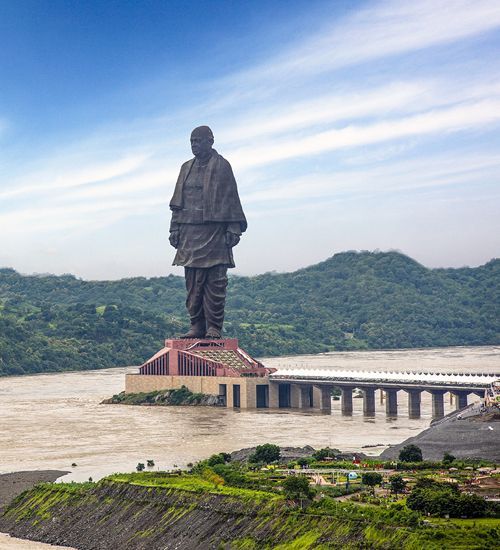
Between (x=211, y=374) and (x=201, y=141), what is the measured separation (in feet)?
71.1

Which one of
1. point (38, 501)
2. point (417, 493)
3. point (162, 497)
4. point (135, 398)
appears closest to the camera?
point (417, 493)

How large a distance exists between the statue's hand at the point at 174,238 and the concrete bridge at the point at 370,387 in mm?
16765

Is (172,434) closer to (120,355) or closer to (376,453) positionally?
(376,453)

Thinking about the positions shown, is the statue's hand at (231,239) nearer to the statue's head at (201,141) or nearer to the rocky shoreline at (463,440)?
the statue's head at (201,141)

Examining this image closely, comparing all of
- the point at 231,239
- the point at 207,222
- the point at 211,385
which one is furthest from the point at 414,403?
the point at 207,222

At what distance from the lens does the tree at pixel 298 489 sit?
4734 cm

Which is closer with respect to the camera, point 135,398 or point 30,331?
point 135,398

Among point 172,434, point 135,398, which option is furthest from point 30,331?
point 172,434

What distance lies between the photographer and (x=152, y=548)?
4703cm

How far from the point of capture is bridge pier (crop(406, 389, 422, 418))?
96.6 m

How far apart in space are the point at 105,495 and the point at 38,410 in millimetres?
55315

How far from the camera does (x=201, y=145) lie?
11644cm

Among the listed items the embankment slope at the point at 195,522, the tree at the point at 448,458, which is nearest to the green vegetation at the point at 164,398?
the tree at the point at 448,458

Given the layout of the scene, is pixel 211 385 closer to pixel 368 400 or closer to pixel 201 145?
pixel 368 400
